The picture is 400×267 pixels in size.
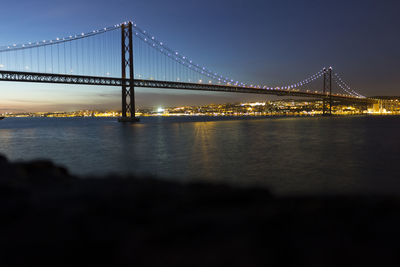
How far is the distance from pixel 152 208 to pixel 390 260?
7.28ft

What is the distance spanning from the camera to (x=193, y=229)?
2383mm

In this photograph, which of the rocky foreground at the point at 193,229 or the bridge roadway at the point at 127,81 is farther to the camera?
the bridge roadway at the point at 127,81

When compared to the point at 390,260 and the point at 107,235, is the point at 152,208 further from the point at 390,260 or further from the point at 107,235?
the point at 390,260

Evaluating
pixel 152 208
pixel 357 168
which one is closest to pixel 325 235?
pixel 152 208

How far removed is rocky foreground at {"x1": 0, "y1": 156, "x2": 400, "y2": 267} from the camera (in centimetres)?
198

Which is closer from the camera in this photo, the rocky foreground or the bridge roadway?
the rocky foreground

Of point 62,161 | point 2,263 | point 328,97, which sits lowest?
point 62,161

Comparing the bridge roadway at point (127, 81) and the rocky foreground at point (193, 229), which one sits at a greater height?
the bridge roadway at point (127, 81)

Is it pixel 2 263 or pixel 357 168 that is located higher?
pixel 2 263

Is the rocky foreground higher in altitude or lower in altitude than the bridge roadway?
lower

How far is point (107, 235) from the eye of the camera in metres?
2.35

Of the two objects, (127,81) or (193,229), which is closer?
(193,229)

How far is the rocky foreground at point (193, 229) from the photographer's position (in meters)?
1.98

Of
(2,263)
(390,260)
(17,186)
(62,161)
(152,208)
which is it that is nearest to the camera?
(390,260)
